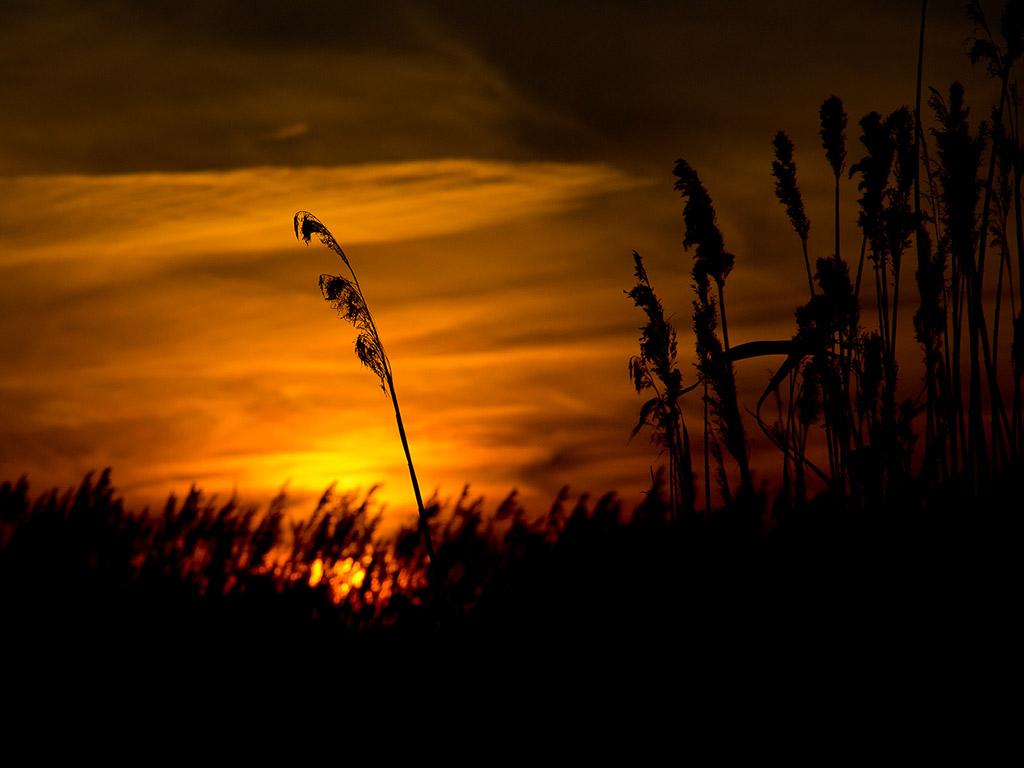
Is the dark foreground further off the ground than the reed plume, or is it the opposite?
the reed plume

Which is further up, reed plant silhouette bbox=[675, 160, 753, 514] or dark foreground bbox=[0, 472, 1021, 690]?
reed plant silhouette bbox=[675, 160, 753, 514]

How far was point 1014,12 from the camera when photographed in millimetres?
4051

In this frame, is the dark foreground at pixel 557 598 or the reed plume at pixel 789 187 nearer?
the dark foreground at pixel 557 598

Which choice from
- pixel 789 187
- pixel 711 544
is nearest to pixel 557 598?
pixel 711 544

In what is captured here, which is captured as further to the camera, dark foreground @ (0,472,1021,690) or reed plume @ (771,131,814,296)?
reed plume @ (771,131,814,296)

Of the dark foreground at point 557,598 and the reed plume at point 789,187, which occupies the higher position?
the reed plume at point 789,187

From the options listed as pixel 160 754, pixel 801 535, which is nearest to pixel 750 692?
pixel 801 535

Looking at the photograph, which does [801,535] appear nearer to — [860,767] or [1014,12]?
[860,767]

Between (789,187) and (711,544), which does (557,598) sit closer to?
(711,544)

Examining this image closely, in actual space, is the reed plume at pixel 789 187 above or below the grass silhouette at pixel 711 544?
above

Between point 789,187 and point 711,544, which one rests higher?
point 789,187

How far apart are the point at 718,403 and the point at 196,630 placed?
2.30 metres

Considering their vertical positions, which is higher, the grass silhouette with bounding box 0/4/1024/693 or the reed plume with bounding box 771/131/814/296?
the reed plume with bounding box 771/131/814/296

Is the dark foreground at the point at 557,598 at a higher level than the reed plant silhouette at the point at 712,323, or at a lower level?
lower
